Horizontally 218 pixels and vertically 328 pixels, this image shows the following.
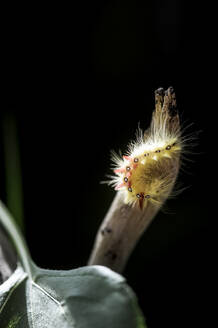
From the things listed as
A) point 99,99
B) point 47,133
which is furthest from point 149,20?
point 47,133

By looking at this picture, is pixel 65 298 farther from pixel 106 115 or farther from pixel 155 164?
pixel 106 115

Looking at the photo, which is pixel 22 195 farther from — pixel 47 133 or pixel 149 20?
pixel 149 20

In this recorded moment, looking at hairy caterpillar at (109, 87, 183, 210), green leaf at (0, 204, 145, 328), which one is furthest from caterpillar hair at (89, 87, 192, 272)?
green leaf at (0, 204, 145, 328)

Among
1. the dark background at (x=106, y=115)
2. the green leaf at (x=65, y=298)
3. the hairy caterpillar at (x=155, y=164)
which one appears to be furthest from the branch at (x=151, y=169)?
the dark background at (x=106, y=115)

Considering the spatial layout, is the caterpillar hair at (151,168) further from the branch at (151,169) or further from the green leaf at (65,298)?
the green leaf at (65,298)

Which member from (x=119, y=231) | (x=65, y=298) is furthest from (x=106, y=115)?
(x=65, y=298)
